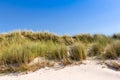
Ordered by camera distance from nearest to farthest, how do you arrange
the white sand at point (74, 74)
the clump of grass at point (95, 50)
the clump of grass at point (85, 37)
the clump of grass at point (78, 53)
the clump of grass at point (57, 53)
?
the white sand at point (74, 74), the clump of grass at point (78, 53), the clump of grass at point (57, 53), the clump of grass at point (95, 50), the clump of grass at point (85, 37)

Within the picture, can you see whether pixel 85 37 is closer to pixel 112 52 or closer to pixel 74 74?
pixel 112 52

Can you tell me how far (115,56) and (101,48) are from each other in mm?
883

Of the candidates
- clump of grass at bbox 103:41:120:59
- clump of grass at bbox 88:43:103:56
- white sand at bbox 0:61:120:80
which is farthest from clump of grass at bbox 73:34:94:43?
white sand at bbox 0:61:120:80

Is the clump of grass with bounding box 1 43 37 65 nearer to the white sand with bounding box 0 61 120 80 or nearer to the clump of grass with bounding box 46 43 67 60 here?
the clump of grass with bounding box 46 43 67 60

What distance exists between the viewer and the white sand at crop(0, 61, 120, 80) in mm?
5707

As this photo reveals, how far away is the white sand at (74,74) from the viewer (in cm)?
571

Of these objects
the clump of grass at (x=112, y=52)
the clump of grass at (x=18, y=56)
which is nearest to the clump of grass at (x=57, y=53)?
the clump of grass at (x=18, y=56)

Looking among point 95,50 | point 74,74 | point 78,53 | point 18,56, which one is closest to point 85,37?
point 95,50

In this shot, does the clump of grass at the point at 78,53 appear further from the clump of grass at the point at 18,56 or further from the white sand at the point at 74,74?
the clump of grass at the point at 18,56

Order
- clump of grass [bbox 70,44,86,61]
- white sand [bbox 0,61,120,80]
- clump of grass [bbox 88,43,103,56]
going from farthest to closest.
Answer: clump of grass [bbox 88,43,103,56]
clump of grass [bbox 70,44,86,61]
white sand [bbox 0,61,120,80]

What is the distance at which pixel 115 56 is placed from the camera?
6859 mm

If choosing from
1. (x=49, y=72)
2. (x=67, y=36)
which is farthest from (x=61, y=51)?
(x=67, y=36)

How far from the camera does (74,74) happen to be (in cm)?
591

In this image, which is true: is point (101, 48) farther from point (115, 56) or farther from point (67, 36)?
point (67, 36)
